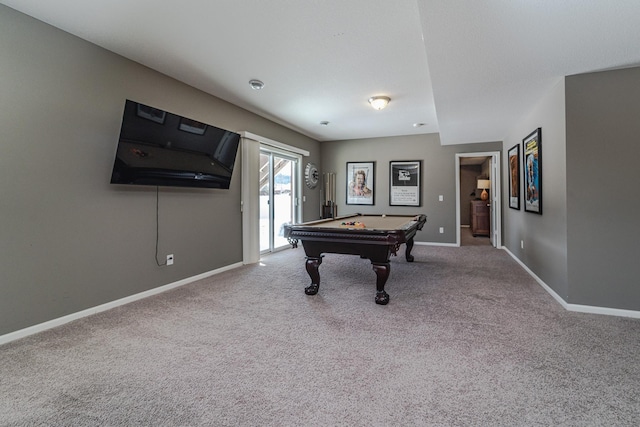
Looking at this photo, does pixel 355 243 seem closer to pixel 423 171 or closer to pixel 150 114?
pixel 150 114

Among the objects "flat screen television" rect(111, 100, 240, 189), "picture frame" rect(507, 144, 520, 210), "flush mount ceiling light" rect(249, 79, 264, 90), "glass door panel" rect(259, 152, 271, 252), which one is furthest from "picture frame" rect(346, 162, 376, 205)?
"flush mount ceiling light" rect(249, 79, 264, 90)

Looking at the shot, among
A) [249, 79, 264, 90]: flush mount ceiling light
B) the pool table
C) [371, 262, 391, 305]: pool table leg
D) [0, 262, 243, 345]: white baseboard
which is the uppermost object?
[249, 79, 264, 90]: flush mount ceiling light

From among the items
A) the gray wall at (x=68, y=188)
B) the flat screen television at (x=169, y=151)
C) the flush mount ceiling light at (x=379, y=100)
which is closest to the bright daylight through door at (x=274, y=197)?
the flat screen television at (x=169, y=151)

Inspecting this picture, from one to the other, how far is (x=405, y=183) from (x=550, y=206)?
346cm

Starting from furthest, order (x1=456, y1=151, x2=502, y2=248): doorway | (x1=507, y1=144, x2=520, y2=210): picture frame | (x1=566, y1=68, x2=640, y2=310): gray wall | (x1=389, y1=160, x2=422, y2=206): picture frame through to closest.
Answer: (x1=389, y1=160, x2=422, y2=206): picture frame < (x1=456, y1=151, x2=502, y2=248): doorway < (x1=507, y1=144, x2=520, y2=210): picture frame < (x1=566, y1=68, x2=640, y2=310): gray wall

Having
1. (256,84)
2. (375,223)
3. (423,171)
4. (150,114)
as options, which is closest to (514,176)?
(423,171)

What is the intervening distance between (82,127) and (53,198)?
66cm

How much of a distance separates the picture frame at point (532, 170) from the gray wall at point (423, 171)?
2.08m

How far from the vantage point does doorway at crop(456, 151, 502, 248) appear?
5934 millimetres

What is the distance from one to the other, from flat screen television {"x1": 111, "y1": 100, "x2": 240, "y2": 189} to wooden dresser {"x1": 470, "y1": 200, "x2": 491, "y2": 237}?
20.4ft

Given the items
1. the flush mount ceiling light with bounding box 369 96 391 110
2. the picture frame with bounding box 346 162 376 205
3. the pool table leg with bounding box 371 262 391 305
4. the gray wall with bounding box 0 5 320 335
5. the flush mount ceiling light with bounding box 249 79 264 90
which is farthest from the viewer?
the picture frame with bounding box 346 162 376 205

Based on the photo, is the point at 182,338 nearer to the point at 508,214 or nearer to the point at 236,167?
the point at 236,167

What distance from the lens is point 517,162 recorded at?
4.41m

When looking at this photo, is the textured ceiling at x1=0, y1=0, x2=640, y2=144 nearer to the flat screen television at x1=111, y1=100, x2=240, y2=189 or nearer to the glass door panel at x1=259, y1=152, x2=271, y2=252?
the flat screen television at x1=111, y1=100, x2=240, y2=189
